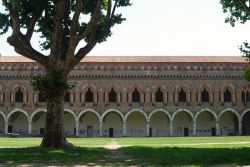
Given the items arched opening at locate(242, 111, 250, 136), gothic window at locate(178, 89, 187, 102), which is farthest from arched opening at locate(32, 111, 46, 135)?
arched opening at locate(242, 111, 250, 136)

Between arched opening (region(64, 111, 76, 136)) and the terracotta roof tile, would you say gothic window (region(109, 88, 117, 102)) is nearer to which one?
the terracotta roof tile

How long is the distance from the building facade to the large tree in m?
30.2

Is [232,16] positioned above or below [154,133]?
above

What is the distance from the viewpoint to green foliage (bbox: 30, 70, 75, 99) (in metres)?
19.2

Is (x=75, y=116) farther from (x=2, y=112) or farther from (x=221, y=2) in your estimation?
(x=221, y=2)

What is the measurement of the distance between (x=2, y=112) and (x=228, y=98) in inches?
1054

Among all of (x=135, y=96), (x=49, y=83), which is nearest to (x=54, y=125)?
(x=49, y=83)

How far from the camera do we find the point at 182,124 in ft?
177

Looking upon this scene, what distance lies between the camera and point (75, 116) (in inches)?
2030

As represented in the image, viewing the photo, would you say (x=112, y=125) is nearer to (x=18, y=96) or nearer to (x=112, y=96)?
(x=112, y=96)

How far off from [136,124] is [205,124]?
27.6ft

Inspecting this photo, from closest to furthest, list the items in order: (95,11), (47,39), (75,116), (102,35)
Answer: (95,11)
(102,35)
(47,39)
(75,116)

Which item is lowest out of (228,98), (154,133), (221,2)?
(154,133)

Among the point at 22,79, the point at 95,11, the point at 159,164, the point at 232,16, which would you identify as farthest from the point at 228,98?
the point at 159,164
